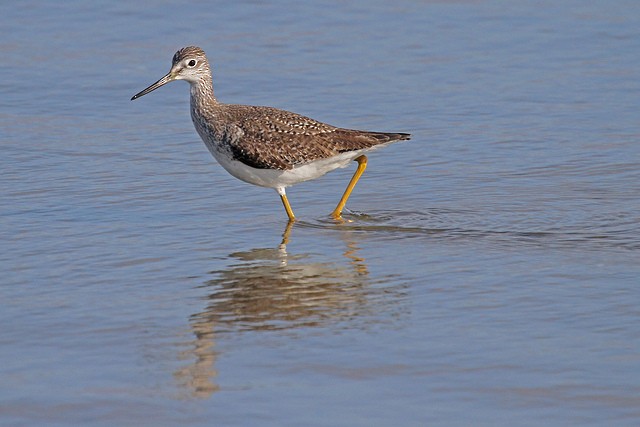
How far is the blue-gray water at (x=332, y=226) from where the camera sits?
7125 millimetres

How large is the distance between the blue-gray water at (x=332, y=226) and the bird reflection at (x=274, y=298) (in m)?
0.03

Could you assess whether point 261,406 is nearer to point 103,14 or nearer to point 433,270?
point 433,270

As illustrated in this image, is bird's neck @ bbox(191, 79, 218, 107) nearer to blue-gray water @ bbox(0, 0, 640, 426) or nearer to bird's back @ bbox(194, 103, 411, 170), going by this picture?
bird's back @ bbox(194, 103, 411, 170)

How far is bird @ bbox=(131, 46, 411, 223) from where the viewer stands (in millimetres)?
11156

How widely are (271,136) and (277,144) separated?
0.10 metres

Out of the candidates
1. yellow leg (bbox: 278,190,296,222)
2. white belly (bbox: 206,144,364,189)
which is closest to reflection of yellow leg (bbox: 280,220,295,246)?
yellow leg (bbox: 278,190,296,222)

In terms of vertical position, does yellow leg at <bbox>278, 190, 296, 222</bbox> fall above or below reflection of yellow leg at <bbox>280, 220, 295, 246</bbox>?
above

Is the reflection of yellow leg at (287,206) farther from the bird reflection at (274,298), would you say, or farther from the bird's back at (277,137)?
the bird reflection at (274,298)

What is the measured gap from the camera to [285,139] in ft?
37.1

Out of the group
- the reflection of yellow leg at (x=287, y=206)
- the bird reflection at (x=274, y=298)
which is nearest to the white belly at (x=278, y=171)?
the reflection of yellow leg at (x=287, y=206)

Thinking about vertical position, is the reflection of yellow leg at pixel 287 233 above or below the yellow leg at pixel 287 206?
below

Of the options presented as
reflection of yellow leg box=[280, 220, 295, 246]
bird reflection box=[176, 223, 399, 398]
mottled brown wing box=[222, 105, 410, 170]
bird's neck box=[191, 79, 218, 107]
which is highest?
bird's neck box=[191, 79, 218, 107]

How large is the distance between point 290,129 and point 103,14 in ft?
28.2

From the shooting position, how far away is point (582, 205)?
11.3m
